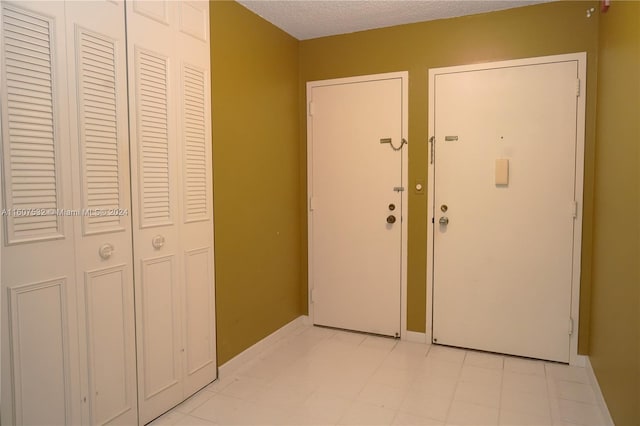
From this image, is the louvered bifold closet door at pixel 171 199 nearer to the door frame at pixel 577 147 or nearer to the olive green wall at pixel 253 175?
the olive green wall at pixel 253 175

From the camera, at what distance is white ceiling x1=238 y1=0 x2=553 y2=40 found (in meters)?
2.75

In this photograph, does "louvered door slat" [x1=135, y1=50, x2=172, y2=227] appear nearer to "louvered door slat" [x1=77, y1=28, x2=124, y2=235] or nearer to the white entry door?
"louvered door slat" [x1=77, y1=28, x2=124, y2=235]

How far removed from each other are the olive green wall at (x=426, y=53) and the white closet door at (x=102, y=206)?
1828mm

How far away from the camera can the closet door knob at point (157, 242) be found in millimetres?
2127

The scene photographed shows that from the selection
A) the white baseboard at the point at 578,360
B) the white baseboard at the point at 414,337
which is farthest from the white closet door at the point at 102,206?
the white baseboard at the point at 578,360

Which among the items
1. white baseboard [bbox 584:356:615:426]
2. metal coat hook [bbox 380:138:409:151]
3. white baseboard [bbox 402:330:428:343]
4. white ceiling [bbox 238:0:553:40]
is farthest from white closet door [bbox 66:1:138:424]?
white baseboard [bbox 584:356:615:426]

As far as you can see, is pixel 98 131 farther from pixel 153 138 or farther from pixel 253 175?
pixel 253 175

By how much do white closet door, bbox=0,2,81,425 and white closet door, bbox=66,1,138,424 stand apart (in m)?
0.06

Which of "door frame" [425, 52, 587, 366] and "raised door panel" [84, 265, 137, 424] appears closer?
"raised door panel" [84, 265, 137, 424]

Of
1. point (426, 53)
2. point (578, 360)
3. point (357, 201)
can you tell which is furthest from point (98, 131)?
point (578, 360)

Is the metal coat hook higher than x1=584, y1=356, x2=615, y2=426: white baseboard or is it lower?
higher

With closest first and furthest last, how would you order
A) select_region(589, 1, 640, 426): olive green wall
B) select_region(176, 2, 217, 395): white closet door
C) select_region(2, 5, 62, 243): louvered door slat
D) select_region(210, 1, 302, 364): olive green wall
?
select_region(2, 5, 62, 243): louvered door slat, select_region(589, 1, 640, 426): olive green wall, select_region(176, 2, 217, 395): white closet door, select_region(210, 1, 302, 364): olive green wall

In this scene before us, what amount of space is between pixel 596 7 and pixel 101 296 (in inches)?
133

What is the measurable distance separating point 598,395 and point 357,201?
202 centimetres
